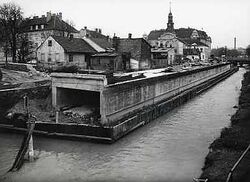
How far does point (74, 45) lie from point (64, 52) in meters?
3.43

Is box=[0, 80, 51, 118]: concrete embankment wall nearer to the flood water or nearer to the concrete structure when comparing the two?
the concrete structure

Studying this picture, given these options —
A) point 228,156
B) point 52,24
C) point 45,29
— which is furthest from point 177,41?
point 228,156

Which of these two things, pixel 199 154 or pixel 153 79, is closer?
pixel 199 154

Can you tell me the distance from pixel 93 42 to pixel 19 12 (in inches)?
516

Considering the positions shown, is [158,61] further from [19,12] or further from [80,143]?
[80,143]

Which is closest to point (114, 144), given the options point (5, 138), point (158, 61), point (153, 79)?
point (5, 138)

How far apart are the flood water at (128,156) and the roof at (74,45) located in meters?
25.7

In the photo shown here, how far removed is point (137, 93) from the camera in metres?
30.0

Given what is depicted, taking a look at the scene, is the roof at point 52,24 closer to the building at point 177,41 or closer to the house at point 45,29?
the house at point 45,29

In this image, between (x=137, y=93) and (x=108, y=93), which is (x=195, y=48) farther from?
(x=108, y=93)

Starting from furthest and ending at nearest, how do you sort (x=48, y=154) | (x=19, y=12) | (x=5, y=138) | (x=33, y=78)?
(x=19, y=12) → (x=33, y=78) → (x=5, y=138) → (x=48, y=154)

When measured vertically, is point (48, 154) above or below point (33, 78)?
below

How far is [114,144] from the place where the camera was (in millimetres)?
22516

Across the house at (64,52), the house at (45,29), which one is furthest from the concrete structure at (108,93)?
the house at (45,29)
